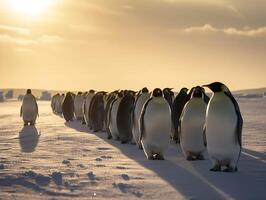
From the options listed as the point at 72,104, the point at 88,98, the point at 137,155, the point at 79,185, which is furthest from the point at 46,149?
the point at 72,104

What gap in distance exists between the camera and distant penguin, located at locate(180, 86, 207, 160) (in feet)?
33.4

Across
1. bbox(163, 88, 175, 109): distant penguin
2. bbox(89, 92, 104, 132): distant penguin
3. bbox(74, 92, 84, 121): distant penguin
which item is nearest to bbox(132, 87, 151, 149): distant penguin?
bbox(163, 88, 175, 109): distant penguin

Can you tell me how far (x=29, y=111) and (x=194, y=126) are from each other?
539 inches

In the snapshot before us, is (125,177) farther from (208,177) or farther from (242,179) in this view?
(242,179)

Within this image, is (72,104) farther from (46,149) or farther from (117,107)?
(46,149)

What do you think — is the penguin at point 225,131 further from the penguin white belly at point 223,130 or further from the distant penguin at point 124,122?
the distant penguin at point 124,122

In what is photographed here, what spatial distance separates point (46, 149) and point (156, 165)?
3642 mm

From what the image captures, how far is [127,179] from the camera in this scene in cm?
743

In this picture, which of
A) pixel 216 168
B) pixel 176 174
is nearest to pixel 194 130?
pixel 216 168

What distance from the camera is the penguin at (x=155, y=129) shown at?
1018 cm

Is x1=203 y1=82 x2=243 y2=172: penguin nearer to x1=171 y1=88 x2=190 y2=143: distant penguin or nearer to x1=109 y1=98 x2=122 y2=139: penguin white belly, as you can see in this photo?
x1=171 y1=88 x2=190 y2=143: distant penguin

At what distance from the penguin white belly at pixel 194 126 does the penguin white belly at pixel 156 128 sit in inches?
15.5

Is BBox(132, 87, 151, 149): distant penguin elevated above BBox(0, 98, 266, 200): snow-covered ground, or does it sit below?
above

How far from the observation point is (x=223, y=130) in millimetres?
8570
